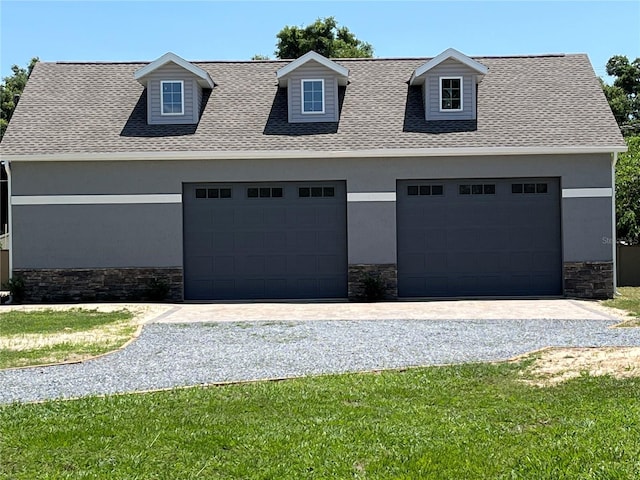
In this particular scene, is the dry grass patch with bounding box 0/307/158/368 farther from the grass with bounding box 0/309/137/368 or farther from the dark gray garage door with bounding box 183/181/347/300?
the dark gray garage door with bounding box 183/181/347/300

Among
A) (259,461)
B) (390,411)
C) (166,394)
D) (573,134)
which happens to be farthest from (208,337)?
(573,134)

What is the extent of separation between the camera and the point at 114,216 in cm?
1744

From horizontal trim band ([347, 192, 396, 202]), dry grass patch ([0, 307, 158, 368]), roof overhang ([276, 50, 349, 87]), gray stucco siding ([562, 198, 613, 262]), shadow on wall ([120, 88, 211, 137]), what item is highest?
roof overhang ([276, 50, 349, 87])

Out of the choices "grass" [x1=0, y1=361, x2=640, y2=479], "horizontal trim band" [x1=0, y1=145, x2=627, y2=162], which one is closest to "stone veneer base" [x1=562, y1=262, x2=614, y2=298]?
"horizontal trim band" [x1=0, y1=145, x2=627, y2=162]

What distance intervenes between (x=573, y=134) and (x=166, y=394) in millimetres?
13433

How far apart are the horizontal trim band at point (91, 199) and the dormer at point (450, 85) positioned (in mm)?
6695

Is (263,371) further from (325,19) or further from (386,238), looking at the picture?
(325,19)

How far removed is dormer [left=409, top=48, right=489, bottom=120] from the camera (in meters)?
18.5

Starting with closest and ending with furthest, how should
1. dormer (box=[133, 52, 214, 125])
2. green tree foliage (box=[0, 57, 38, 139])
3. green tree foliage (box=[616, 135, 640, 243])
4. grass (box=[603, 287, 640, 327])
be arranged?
grass (box=[603, 287, 640, 327]) → dormer (box=[133, 52, 214, 125]) → green tree foliage (box=[616, 135, 640, 243]) → green tree foliage (box=[0, 57, 38, 139])

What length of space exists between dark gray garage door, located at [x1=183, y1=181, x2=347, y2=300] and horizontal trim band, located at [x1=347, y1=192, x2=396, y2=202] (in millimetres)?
251

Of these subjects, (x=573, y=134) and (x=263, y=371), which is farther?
(x=573, y=134)

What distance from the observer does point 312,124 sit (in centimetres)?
1859

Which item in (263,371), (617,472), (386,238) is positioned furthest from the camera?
(386,238)

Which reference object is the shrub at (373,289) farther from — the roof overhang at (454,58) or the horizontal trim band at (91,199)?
the roof overhang at (454,58)
